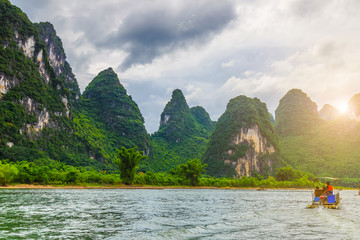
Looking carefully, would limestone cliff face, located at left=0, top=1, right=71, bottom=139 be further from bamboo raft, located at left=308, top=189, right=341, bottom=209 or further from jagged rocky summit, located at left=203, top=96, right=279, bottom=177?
bamboo raft, located at left=308, top=189, right=341, bottom=209

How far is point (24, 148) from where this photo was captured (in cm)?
9856

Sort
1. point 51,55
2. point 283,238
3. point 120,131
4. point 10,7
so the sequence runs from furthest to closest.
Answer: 1. point 120,131
2. point 51,55
3. point 10,7
4. point 283,238

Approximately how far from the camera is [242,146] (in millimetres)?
182625

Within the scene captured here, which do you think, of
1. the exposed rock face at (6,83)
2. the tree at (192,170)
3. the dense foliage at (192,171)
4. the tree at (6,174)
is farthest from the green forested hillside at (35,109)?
the tree at (192,170)

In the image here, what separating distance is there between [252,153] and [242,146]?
823cm

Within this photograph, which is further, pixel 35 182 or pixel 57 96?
pixel 57 96

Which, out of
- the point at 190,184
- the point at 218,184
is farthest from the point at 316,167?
the point at 190,184

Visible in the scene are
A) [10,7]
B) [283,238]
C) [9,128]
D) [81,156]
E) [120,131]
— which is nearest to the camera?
[283,238]

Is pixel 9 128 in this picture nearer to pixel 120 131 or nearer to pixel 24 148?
pixel 24 148

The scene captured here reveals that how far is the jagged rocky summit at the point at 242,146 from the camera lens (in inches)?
A: 6960

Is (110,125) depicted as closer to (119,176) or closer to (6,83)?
(6,83)

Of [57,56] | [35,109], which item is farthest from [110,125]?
[35,109]

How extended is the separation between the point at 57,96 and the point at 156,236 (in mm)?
137320

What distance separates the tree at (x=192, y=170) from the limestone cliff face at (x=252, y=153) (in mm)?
76636
